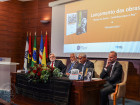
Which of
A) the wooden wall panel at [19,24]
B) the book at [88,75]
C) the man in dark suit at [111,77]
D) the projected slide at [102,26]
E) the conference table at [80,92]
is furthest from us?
the wooden wall panel at [19,24]

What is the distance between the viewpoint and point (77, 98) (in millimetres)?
2850

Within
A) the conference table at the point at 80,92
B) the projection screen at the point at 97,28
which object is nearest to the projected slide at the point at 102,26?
the projection screen at the point at 97,28

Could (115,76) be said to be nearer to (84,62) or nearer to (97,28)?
(84,62)

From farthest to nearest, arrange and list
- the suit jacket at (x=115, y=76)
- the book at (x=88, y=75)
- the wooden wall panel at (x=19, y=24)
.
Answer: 1. the wooden wall panel at (x=19, y=24)
2. the suit jacket at (x=115, y=76)
3. the book at (x=88, y=75)

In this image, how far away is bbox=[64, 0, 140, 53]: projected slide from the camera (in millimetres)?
4672

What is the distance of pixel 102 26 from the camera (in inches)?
207

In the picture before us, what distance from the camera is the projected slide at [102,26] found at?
467 centimetres

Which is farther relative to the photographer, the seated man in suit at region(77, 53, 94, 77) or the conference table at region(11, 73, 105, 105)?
the seated man in suit at region(77, 53, 94, 77)

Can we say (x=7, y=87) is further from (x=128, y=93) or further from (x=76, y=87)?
(x=128, y=93)

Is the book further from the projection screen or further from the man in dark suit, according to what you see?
the projection screen

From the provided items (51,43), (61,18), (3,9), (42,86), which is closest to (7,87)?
(42,86)

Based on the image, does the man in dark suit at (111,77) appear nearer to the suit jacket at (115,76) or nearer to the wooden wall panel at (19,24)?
the suit jacket at (115,76)

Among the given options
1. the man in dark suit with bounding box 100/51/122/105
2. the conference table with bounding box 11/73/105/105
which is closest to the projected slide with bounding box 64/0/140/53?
the man in dark suit with bounding box 100/51/122/105

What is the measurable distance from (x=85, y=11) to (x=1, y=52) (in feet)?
11.5
